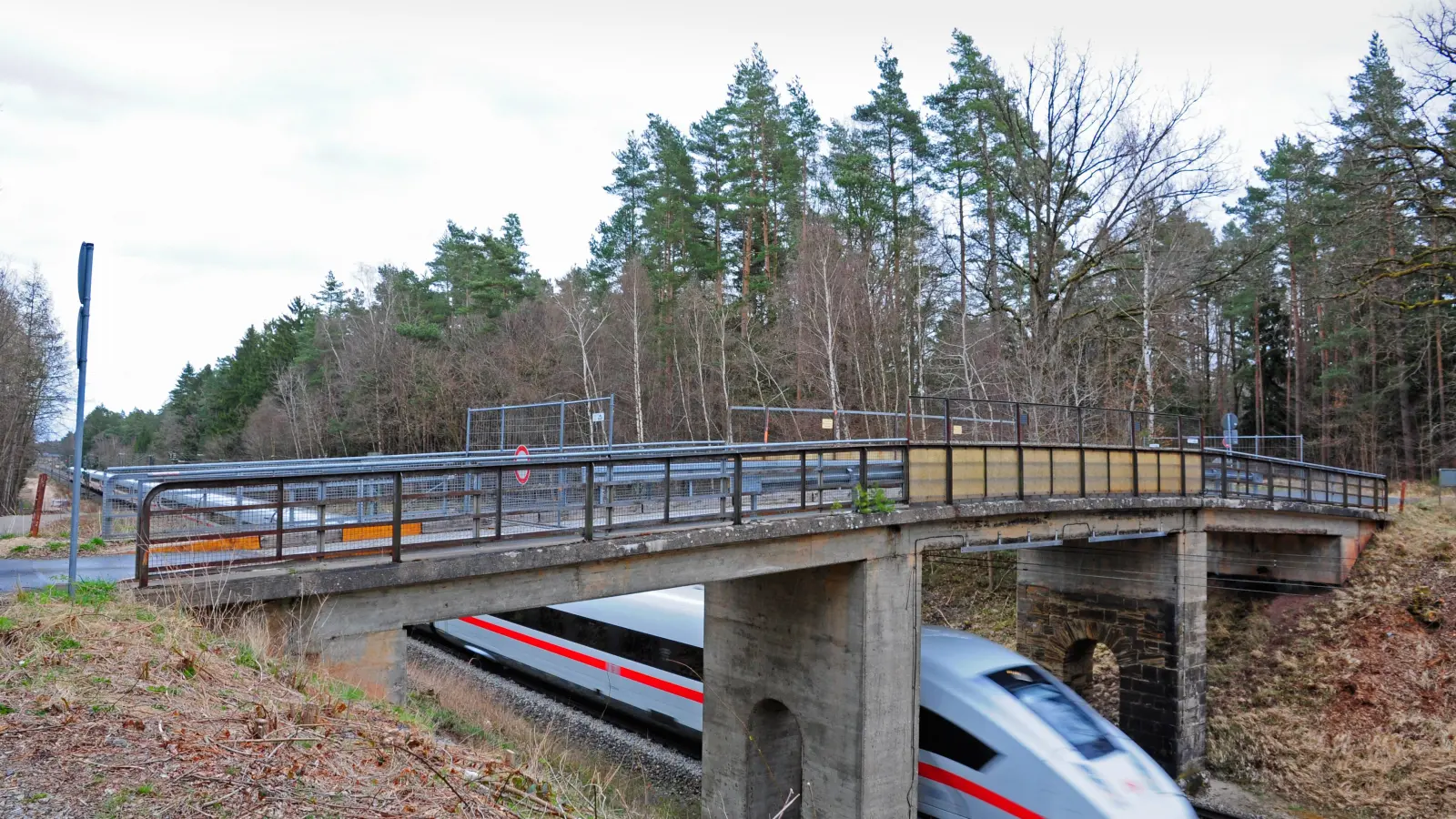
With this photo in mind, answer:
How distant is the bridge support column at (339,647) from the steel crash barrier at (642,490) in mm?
553

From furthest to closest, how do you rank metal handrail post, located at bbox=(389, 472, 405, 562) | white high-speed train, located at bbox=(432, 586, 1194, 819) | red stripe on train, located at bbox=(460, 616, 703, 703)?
red stripe on train, located at bbox=(460, 616, 703, 703)
white high-speed train, located at bbox=(432, 586, 1194, 819)
metal handrail post, located at bbox=(389, 472, 405, 562)

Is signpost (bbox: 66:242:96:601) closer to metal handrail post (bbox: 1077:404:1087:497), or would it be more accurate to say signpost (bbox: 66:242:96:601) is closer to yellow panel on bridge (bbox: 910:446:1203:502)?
yellow panel on bridge (bbox: 910:446:1203:502)

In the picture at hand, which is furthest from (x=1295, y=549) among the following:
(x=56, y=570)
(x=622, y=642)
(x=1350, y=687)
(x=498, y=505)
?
(x=56, y=570)

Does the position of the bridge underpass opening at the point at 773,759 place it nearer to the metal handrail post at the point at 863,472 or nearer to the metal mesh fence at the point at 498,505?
the metal mesh fence at the point at 498,505

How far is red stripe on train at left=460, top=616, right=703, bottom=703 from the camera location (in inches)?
588

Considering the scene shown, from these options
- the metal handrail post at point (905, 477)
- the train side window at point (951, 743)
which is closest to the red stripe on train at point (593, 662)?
Result: the train side window at point (951, 743)

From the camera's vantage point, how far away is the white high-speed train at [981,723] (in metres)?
9.82

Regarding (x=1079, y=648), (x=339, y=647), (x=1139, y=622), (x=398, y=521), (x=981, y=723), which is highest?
(x=398, y=521)

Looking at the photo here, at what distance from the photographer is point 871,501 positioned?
1094 centimetres

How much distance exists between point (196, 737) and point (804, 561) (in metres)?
6.95

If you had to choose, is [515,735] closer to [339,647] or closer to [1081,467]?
[339,647]

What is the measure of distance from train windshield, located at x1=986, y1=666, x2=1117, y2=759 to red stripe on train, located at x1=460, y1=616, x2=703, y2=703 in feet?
17.5

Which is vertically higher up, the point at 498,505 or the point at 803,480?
the point at 803,480

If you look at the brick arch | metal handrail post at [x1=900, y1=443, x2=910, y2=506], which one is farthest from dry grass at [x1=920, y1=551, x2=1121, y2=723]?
metal handrail post at [x1=900, y1=443, x2=910, y2=506]
